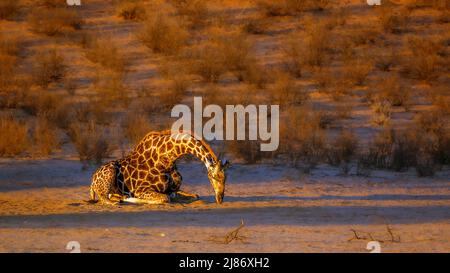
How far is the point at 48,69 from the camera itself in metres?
22.7

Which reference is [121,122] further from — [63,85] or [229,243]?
[229,243]

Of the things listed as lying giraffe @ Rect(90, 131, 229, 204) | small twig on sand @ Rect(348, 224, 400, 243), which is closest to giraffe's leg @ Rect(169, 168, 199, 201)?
lying giraffe @ Rect(90, 131, 229, 204)

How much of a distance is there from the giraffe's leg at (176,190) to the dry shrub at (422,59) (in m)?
12.0

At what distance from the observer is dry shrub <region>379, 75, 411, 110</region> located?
2181 cm

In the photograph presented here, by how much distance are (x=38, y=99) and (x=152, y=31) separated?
564cm

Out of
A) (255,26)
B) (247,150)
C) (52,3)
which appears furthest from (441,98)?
(52,3)

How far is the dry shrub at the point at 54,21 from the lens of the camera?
25750mm

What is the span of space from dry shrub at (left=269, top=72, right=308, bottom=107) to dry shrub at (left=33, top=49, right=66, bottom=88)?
5.52 m

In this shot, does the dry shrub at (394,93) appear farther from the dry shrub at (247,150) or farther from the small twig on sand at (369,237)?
the small twig on sand at (369,237)

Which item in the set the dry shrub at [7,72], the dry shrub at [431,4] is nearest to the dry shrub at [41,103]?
the dry shrub at [7,72]

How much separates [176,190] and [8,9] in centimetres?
1526

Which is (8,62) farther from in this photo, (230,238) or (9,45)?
(230,238)

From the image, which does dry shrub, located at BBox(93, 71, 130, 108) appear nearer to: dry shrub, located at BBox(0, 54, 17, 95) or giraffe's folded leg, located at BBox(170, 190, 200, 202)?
dry shrub, located at BBox(0, 54, 17, 95)

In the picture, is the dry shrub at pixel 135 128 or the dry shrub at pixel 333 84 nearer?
the dry shrub at pixel 135 128
